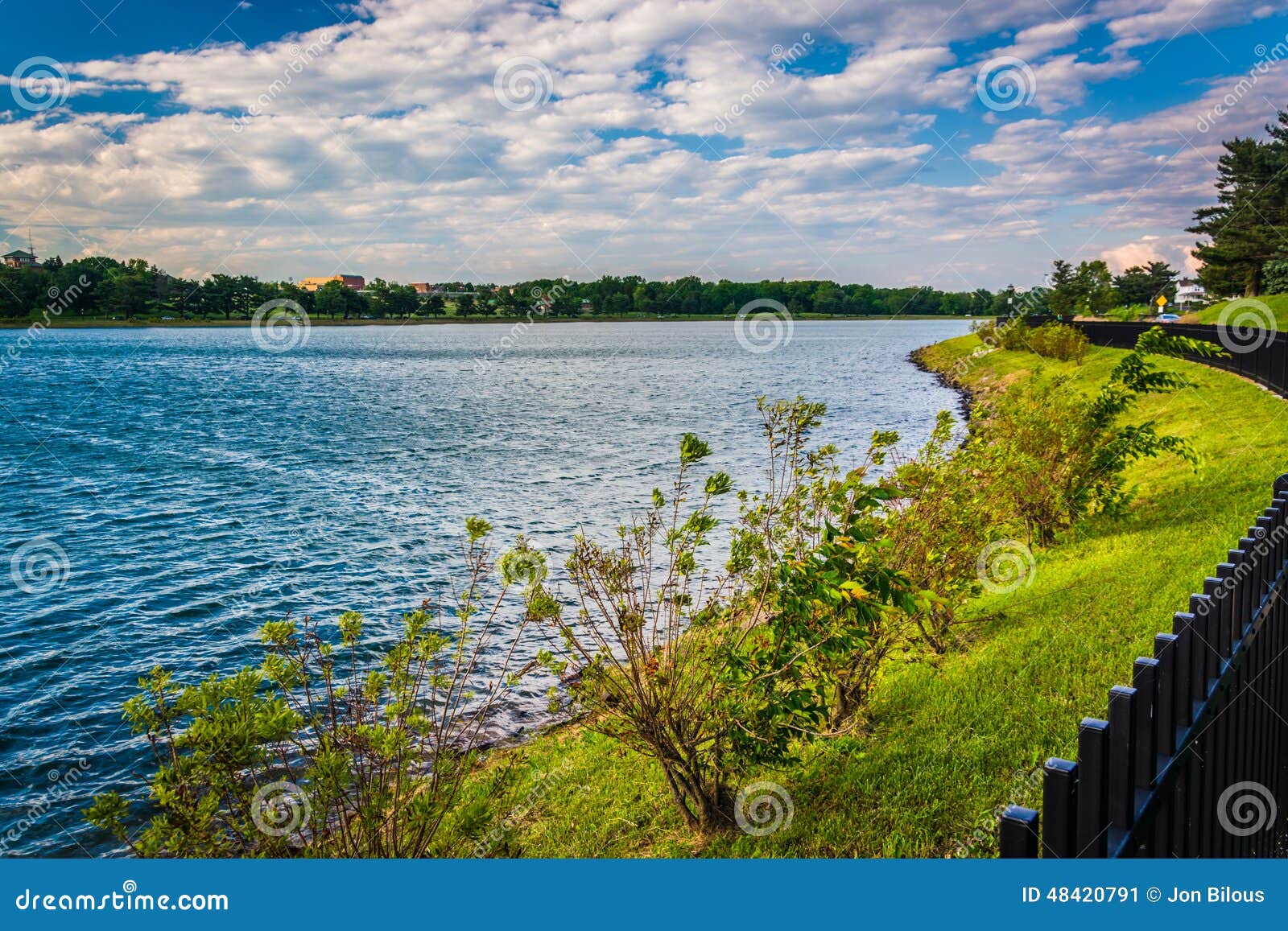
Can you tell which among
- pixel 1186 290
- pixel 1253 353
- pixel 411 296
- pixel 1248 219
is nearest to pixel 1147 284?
pixel 1186 290

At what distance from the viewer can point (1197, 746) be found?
3.64m

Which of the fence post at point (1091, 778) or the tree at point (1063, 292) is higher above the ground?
the tree at point (1063, 292)

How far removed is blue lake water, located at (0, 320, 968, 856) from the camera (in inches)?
470

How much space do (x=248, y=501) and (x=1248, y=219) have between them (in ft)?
202

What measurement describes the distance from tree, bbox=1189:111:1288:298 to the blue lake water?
20373 millimetres

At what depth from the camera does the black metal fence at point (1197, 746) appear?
263cm

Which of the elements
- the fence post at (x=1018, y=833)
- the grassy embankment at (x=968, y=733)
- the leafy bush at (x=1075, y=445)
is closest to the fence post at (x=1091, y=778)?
the fence post at (x=1018, y=833)

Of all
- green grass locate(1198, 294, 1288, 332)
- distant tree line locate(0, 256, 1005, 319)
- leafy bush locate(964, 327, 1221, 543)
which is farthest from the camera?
distant tree line locate(0, 256, 1005, 319)

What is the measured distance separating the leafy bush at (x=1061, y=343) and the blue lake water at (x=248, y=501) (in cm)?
560

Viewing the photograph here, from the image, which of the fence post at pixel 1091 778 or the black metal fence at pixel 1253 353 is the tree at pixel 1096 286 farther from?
the fence post at pixel 1091 778

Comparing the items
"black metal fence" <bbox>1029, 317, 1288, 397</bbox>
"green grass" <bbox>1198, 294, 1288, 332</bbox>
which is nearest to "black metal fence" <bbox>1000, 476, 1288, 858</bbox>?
"black metal fence" <bbox>1029, 317, 1288, 397</bbox>

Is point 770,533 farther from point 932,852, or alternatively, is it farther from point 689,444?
point 932,852

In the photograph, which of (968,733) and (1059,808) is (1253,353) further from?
(1059,808)

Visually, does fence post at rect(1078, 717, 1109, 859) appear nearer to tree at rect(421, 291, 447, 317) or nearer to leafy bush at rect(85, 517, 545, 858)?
leafy bush at rect(85, 517, 545, 858)
